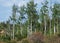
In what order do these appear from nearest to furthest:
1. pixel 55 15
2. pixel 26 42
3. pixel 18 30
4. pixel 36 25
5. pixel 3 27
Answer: pixel 26 42 < pixel 55 15 < pixel 36 25 < pixel 18 30 < pixel 3 27

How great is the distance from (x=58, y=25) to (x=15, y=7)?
11.3m

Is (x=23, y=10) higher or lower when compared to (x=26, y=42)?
higher

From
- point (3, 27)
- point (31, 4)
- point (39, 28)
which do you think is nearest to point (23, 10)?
point (31, 4)

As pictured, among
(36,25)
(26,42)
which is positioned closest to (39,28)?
(36,25)

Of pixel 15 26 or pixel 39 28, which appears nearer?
pixel 39 28

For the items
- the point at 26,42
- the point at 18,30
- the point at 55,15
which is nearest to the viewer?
the point at 26,42

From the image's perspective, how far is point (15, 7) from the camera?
51.4 meters

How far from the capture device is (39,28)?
2039 inches

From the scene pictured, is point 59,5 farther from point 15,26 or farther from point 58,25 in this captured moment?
point 15,26

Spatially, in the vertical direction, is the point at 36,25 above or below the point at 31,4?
below

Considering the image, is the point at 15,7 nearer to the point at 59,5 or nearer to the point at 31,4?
the point at 31,4

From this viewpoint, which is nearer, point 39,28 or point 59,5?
point 59,5

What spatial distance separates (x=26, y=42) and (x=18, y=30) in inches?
1272

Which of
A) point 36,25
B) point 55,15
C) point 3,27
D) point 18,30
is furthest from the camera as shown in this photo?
point 3,27
